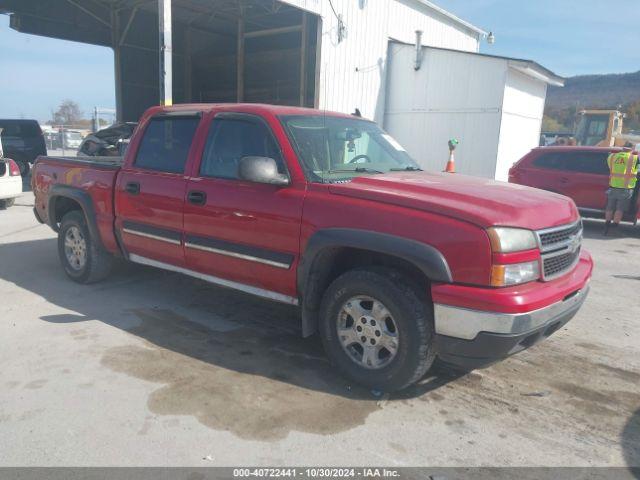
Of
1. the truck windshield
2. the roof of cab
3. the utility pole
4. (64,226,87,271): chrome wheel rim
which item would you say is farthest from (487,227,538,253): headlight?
the utility pole

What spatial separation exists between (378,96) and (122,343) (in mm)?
13586

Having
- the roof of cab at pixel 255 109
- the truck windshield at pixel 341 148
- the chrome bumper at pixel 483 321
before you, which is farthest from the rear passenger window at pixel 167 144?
the chrome bumper at pixel 483 321

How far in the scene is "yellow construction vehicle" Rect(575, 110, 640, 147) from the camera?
20.5 metres

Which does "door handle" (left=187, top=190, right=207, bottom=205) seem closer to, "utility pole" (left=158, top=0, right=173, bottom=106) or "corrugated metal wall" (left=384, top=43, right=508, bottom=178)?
"utility pole" (left=158, top=0, right=173, bottom=106)

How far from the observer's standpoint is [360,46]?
49.4 ft

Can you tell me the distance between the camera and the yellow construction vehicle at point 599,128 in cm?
2050

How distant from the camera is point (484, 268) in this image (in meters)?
2.96

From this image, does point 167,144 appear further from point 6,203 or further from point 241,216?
point 6,203

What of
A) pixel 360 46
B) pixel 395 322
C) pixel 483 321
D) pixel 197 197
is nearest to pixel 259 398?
pixel 395 322

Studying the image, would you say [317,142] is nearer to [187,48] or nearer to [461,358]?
[461,358]

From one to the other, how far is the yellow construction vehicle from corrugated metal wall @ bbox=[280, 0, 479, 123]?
8.85 m

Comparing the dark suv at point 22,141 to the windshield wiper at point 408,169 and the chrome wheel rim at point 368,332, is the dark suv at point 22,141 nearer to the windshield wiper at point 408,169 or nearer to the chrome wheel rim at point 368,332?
the windshield wiper at point 408,169

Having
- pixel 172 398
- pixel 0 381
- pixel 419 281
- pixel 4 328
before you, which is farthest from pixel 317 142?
pixel 4 328

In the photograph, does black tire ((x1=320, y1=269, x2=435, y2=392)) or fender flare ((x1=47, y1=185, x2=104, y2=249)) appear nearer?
black tire ((x1=320, y1=269, x2=435, y2=392))
